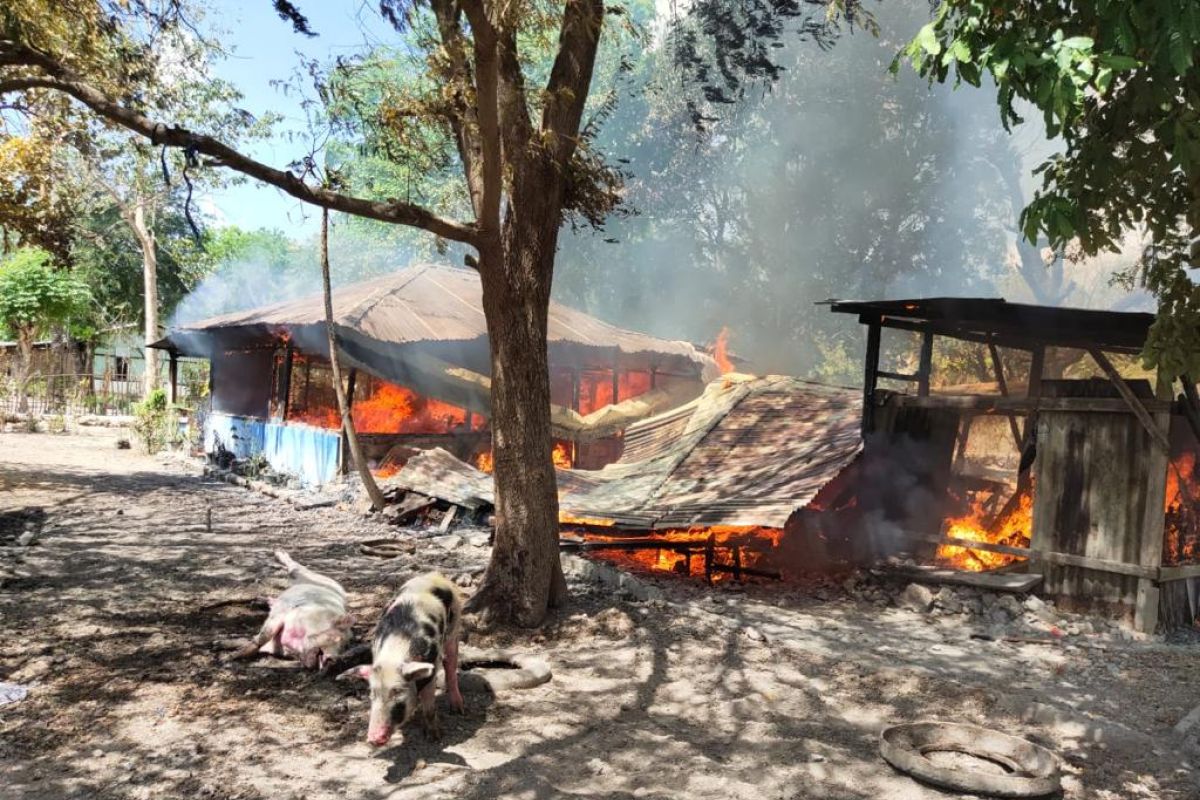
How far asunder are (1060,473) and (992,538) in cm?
173

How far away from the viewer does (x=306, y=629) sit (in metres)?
6.71

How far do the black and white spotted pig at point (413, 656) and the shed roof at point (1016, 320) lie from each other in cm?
613

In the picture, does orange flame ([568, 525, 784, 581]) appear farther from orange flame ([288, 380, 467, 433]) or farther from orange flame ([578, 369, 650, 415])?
orange flame ([578, 369, 650, 415])

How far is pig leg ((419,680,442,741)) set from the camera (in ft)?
17.5

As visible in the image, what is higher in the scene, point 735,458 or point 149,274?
point 149,274

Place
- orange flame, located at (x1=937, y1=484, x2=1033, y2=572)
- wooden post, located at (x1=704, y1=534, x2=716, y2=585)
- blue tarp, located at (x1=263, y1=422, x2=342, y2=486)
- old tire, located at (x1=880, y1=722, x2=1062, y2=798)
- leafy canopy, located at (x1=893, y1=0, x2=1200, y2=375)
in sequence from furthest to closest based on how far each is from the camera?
blue tarp, located at (x1=263, y1=422, x2=342, y2=486), wooden post, located at (x1=704, y1=534, x2=716, y2=585), orange flame, located at (x1=937, y1=484, x2=1033, y2=572), old tire, located at (x1=880, y1=722, x2=1062, y2=798), leafy canopy, located at (x1=893, y1=0, x2=1200, y2=375)

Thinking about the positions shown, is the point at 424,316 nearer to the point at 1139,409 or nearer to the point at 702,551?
the point at 702,551

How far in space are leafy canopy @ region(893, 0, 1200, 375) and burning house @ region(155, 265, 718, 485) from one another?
11.8m

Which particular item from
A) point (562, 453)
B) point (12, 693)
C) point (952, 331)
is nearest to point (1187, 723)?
point (952, 331)

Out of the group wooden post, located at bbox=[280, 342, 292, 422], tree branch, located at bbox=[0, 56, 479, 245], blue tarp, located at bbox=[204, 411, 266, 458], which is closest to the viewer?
tree branch, located at bbox=[0, 56, 479, 245]

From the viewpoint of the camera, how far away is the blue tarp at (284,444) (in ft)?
55.9

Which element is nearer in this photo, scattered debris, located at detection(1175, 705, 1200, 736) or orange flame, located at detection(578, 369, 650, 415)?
scattered debris, located at detection(1175, 705, 1200, 736)

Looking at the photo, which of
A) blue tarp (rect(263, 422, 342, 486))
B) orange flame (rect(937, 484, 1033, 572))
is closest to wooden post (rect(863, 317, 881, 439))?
orange flame (rect(937, 484, 1033, 572))

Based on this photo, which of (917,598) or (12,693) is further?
(917,598)
